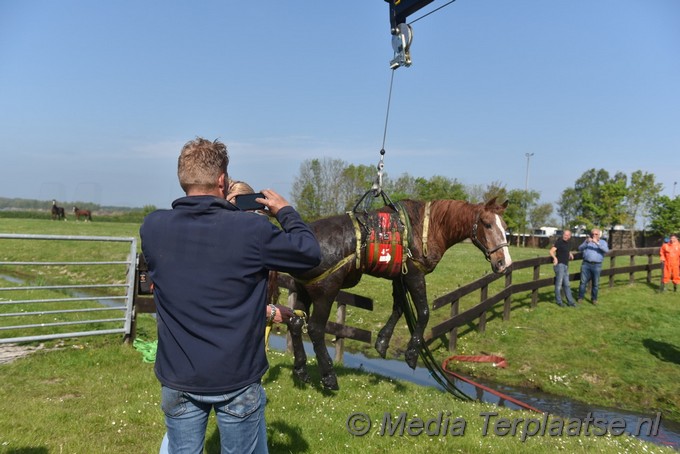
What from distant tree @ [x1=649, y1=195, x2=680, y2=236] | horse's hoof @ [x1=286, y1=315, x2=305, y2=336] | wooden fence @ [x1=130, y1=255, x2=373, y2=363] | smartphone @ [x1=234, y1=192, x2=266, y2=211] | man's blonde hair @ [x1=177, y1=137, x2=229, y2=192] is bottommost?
wooden fence @ [x1=130, y1=255, x2=373, y2=363]

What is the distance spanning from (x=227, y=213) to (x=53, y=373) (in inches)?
228

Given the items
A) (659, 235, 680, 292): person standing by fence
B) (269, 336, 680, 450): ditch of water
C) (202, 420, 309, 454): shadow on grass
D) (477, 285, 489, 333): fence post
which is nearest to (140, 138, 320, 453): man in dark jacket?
(202, 420, 309, 454): shadow on grass

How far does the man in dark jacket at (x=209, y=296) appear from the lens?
7.20ft

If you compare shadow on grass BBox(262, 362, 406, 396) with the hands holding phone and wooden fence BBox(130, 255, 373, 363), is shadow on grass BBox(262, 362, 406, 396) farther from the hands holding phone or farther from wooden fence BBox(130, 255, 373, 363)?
the hands holding phone

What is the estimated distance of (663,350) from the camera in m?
10.3

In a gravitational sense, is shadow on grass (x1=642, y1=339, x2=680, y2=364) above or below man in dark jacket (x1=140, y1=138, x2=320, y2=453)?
below

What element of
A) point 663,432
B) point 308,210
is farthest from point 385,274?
point 308,210

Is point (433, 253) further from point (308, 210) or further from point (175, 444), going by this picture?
point (308, 210)

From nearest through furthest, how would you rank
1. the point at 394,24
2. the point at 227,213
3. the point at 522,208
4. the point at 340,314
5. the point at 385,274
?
the point at 227,213
the point at 385,274
the point at 394,24
the point at 340,314
the point at 522,208

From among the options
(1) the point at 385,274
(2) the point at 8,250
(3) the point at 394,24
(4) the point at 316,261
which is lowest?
(2) the point at 8,250

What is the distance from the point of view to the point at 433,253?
5.35 m

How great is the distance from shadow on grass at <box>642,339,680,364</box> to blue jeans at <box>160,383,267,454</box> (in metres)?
10.8

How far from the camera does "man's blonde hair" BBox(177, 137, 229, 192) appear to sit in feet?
7.48

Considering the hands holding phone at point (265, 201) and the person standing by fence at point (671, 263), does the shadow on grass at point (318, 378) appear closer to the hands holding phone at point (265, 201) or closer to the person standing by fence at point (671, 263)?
the hands holding phone at point (265, 201)
